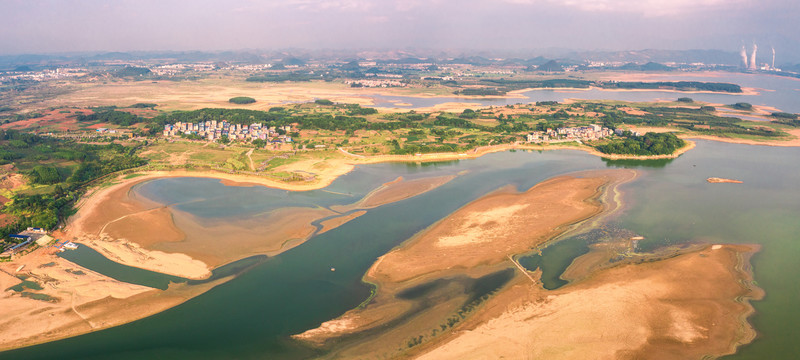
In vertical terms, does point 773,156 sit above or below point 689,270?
above

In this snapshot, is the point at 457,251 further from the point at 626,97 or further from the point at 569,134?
the point at 626,97

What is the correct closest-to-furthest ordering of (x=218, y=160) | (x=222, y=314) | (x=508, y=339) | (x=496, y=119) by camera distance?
(x=508, y=339) → (x=222, y=314) → (x=218, y=160) → (x=496, y=119)

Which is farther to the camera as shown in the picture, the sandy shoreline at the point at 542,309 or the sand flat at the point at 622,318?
the sandy shoreline at the point at 542,309

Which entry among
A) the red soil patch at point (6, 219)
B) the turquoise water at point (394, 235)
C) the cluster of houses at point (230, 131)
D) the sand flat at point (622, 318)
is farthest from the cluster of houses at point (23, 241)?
the cluster of houses at point (230, 131)

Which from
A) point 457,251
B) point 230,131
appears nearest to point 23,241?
point 457,251

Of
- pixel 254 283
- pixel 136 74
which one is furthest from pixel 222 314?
pixel 136 74

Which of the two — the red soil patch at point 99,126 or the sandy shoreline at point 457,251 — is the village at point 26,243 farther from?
the red soil patch at point 99,126

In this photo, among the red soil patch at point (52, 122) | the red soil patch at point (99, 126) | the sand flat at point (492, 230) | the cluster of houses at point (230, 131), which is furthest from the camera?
the red soil patch at point (99, 126)

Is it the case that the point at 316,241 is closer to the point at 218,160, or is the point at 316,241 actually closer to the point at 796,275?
the point at 218,160
